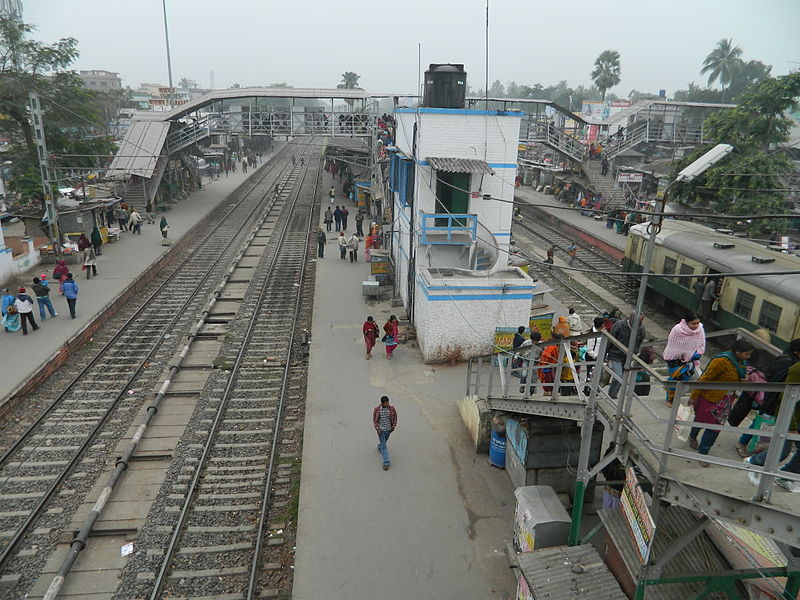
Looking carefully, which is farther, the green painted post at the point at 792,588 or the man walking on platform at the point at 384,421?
the man walking on platform at the point at 384,421

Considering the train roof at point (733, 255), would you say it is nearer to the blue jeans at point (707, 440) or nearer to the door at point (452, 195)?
the door at point (452, 195)

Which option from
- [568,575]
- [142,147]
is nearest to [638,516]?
[568,575]

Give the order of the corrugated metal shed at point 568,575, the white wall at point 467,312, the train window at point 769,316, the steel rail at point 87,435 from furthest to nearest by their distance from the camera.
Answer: the white wall at point 467,312 < the train window at point 769,316 < the steel rail at point 87,435 < the corrugated metal shed at point 568,575

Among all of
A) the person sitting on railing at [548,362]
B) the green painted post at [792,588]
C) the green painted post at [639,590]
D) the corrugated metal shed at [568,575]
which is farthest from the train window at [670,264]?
the green painted post at [639,590]

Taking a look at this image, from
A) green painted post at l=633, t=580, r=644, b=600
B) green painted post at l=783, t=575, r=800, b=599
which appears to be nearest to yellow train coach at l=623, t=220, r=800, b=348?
green painted post at l=783, t=575, r=800, b=599

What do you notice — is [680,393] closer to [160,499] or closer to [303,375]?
[160,499]

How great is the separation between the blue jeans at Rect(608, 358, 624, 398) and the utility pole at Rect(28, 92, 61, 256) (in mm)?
20939

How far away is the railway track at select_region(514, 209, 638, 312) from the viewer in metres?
21.8

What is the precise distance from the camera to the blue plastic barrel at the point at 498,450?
10.0 meters

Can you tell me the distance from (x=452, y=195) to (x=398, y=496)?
963 cm

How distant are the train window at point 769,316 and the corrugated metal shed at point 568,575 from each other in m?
10.4

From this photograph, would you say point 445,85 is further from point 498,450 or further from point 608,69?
point 608,69

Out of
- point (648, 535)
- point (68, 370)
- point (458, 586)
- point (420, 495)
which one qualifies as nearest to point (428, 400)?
point (420, 495)

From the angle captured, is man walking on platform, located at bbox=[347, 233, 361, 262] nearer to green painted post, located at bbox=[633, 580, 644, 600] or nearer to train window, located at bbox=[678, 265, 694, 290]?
train window, located at bbox=[678, 265, 694, 290]
